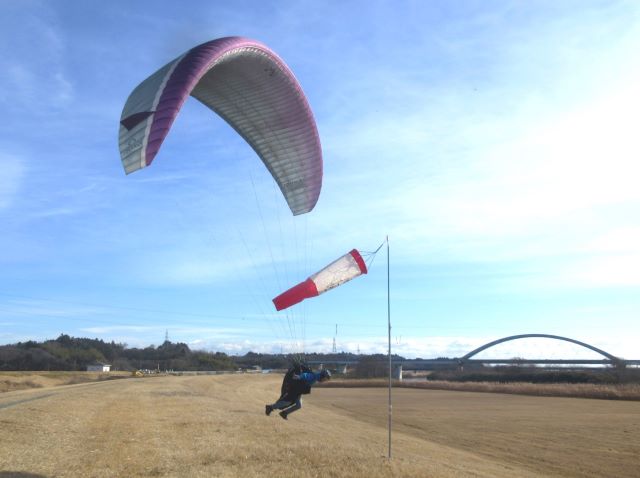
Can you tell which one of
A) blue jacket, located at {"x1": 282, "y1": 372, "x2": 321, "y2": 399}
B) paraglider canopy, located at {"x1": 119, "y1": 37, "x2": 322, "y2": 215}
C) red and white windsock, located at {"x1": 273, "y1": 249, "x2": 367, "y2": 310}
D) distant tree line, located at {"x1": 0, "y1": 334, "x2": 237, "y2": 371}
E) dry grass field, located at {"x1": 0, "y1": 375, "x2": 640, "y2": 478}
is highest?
distant tree line, located at {"x1": 0, "y1": 334, "x2": 237, "y2": 371}

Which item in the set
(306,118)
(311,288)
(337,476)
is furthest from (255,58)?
(337,476)

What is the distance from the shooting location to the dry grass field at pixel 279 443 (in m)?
14.2

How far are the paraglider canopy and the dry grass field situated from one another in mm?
6666

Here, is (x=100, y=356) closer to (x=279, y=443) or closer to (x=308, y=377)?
(x=279, y=443)

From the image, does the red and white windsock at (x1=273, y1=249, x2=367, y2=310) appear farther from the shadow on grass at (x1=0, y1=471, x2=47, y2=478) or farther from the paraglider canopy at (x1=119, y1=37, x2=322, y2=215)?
the shadow on grass at (x1=0, y1=471, x2=47, y2=478)

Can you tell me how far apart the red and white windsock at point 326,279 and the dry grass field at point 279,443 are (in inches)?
158

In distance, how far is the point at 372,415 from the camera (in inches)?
1382

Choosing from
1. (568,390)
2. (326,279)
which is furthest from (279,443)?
(568,390)

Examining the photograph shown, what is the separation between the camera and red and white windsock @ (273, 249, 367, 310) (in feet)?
43.5

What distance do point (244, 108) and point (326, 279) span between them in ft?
16.0

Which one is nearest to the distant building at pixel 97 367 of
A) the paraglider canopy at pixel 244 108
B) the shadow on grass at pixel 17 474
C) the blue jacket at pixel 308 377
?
the paraglider canopy at pixel 244 108

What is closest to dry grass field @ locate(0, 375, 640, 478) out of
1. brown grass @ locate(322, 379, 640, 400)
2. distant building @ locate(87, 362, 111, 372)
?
brown grass @ locate(322, 379, 640, 400)

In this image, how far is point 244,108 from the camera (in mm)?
15359

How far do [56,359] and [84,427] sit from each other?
335 ft
